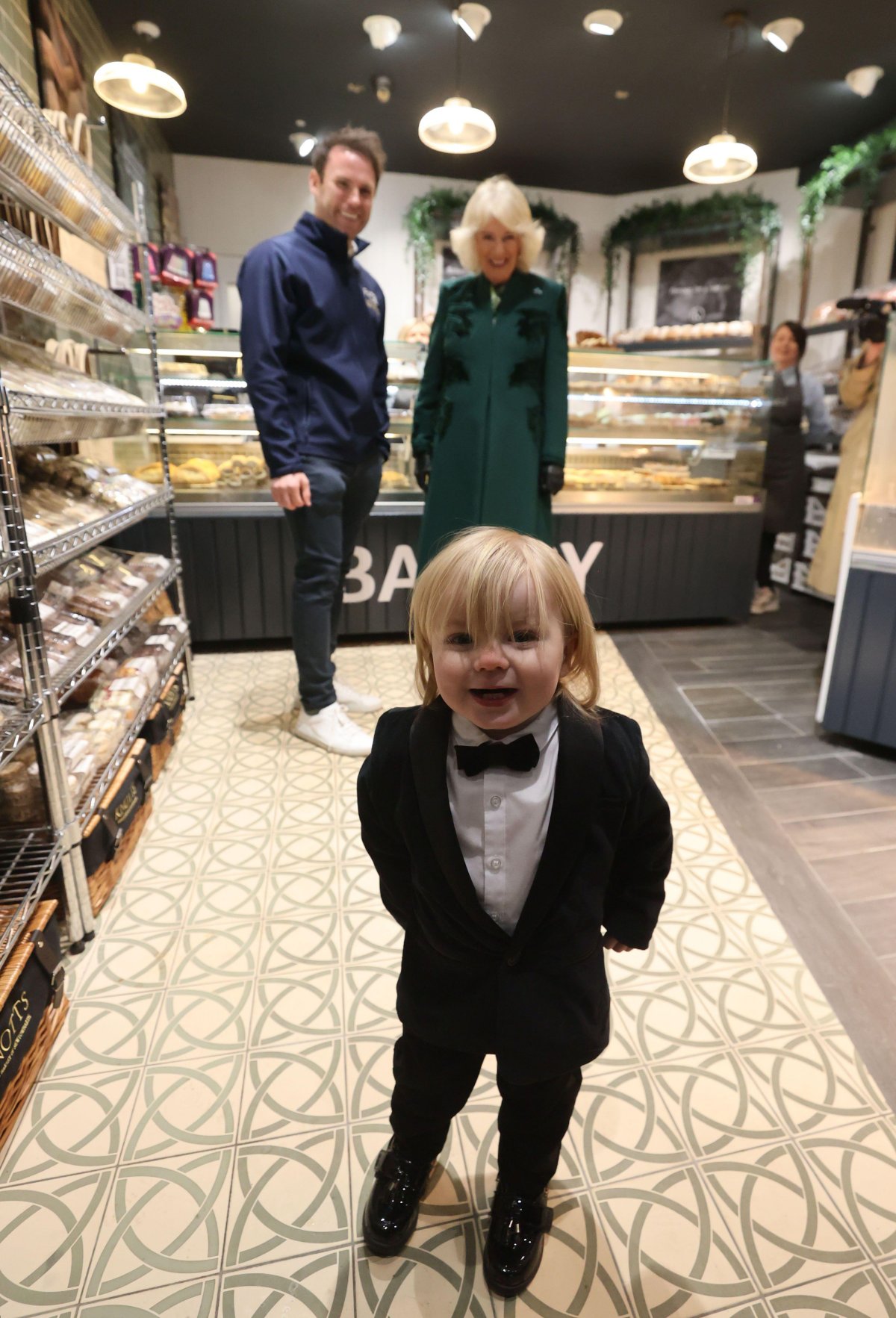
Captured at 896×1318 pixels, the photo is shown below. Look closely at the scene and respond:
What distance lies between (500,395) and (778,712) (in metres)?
1.84

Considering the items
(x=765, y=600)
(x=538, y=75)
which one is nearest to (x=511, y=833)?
(x=765, y=600)

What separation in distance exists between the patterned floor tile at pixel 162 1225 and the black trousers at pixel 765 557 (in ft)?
15.1

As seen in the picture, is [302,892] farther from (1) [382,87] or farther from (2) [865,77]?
(2) [865,77]

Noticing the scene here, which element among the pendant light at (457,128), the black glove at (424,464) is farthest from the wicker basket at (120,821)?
the pendant light at (457,128)

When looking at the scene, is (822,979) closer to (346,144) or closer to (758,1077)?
(758,1077)

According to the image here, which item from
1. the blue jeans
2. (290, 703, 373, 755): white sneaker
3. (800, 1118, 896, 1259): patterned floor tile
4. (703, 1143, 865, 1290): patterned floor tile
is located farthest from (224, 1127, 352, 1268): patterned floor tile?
the blue jeans

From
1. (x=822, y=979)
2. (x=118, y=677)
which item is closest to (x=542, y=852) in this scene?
(x=822, y=979)

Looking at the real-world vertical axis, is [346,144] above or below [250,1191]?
above

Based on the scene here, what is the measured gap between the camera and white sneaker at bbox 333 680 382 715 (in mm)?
2967

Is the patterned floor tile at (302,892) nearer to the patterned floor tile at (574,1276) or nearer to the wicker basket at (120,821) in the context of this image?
the wicker basket at (120,821)

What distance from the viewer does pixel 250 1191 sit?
1119mm

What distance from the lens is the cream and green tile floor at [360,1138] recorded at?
101 centimetres

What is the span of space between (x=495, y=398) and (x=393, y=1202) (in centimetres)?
226

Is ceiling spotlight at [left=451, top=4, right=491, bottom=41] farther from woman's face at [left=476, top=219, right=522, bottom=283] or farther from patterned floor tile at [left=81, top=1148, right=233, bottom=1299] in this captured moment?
patterned floor tile at [left=81, top=1148, right=233, bottom=1299]
